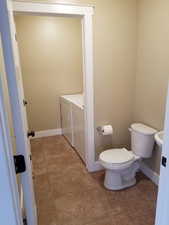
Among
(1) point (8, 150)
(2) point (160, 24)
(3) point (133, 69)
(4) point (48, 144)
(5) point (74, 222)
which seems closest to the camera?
(1) point (8, 150)

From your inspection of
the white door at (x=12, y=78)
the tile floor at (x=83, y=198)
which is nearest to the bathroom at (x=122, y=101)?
the tile floor at (x=83, y=198)

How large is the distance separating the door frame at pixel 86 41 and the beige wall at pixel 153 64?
24.9 inches

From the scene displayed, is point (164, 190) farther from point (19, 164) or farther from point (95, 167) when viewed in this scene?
point (95, 167)

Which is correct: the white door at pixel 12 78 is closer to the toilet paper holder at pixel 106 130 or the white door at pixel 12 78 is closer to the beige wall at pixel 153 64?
the toilet paper holder at pixel 106 130

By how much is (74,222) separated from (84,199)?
319 mm

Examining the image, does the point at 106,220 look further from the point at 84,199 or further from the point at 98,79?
the point at 98,79

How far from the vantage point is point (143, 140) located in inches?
84.1

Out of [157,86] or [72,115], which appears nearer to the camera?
[157,86]

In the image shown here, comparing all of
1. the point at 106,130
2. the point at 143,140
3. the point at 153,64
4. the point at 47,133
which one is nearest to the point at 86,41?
the point at 153,64

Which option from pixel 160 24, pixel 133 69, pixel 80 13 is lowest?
pixel 133 69

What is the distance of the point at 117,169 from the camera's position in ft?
6.69

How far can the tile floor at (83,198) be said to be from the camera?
1.78 m

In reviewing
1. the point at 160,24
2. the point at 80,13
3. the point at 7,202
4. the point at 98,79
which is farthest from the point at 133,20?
the point at 7,202

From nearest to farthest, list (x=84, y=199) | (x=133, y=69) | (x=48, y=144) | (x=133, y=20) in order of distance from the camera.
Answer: (x=84, y=199), (x=133, y=20), (x=133, y=69), (x=48, y=144)
